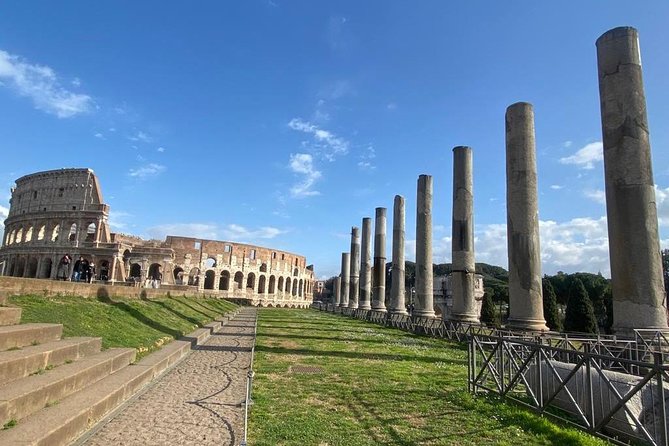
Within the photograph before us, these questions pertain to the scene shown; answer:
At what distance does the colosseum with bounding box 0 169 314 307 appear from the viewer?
52531 millimetres

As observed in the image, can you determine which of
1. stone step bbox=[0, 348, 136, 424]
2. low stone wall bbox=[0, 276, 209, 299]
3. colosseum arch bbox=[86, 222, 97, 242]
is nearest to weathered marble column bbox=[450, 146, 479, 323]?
low stone wall bbox=[0, 276, 209, 299]

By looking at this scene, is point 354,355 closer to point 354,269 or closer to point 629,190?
point 629,190

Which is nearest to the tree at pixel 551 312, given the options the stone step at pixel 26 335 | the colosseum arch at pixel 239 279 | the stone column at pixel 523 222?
the stone column at pixel 523 222

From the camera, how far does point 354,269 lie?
4056 centimetres

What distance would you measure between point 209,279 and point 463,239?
180ft

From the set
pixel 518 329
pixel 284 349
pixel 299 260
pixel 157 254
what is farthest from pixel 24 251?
pixel 518 329

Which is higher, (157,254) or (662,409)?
(157,254)

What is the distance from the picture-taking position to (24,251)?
181 ft

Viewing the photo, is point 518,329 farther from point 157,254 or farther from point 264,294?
point 264,294

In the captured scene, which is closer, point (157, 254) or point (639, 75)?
point (639, 75)

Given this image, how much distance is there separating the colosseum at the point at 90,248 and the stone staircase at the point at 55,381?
4257 cm

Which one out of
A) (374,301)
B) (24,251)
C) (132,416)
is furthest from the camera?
(24,251)

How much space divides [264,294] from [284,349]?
5979 centimetres

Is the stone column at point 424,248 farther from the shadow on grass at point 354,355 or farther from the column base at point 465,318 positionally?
the shadow on grass at point 354,355
